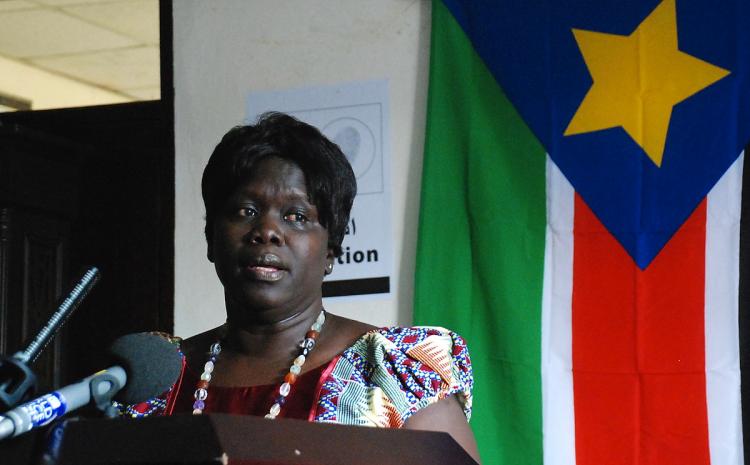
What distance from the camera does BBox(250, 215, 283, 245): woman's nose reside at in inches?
78.4

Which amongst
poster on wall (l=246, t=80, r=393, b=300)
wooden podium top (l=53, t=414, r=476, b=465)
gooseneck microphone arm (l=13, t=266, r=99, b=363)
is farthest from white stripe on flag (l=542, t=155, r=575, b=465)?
gooseneck microphone arm (l=13, t=266, r=99, b=363)

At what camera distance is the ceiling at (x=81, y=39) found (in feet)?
14.4

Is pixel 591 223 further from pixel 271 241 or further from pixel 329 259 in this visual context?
pixel 271 241

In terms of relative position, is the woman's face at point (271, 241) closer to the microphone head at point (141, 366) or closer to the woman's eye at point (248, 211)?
the woman's eye at point (248, 211)

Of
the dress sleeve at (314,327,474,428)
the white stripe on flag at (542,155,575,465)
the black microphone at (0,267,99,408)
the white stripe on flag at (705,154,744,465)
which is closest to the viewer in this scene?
the black microphone at (0,267,99,408)

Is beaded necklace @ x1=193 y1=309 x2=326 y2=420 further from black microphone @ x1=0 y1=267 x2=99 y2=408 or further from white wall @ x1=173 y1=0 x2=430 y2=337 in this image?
white wall @ x1=173 y1=0 x2=430 y2=337

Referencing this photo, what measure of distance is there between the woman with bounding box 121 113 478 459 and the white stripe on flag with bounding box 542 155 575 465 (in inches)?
61.0

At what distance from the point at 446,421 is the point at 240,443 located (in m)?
0.74

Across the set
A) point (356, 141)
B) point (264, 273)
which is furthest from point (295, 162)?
point (356, 141)

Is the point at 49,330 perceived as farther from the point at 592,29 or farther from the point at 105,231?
the point at 105,231

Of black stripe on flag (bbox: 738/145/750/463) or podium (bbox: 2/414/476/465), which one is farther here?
black stripe on flag (bbox: 738/145/750/463)

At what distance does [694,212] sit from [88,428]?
8.45ft

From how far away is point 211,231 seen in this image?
2.12 meters

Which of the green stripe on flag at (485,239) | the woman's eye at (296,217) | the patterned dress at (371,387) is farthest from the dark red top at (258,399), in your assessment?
the green stripe on flag at (485,239)
